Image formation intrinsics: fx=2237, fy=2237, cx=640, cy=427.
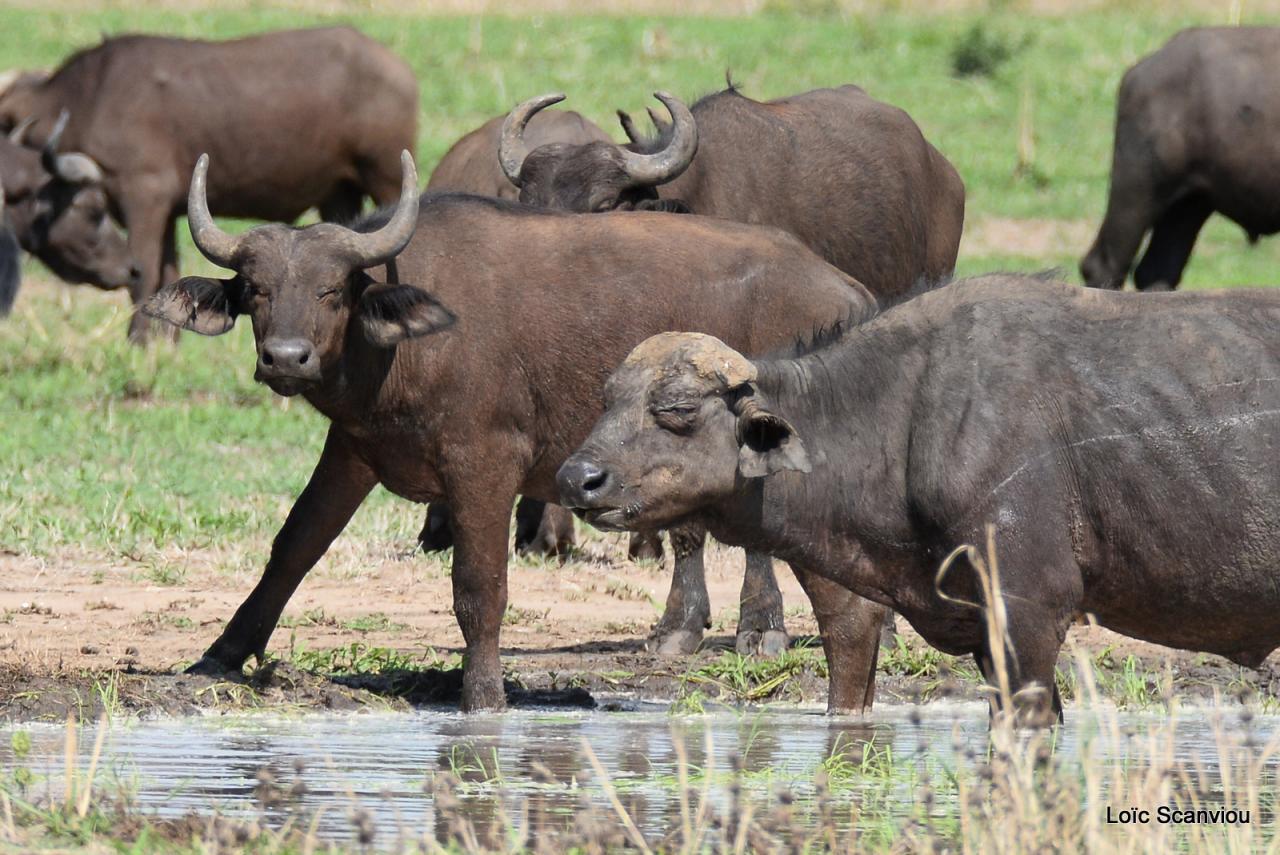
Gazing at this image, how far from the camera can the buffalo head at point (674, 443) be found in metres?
6.05

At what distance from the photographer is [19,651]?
8.32m

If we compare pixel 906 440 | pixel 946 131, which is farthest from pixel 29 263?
pixel 906 440

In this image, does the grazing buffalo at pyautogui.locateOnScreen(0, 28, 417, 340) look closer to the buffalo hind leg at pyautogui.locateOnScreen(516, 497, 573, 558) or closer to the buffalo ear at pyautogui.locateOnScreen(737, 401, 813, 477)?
the buffalo hind leg at pyautogui.locateOnScreen(516, 497, 573, 558)

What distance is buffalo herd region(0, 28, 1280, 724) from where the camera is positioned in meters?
6.19

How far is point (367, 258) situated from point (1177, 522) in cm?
303

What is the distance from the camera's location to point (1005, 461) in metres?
6.20

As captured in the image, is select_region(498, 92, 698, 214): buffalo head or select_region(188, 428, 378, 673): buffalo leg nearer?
select_region(188, 428, 378, 673): buffalo leg

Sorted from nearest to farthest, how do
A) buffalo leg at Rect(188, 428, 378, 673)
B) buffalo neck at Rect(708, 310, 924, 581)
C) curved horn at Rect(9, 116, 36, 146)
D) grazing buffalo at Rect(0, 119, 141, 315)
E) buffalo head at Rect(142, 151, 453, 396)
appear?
buffalo neck at Rect(708, 310, 924, 581) → buffalo head at Rect(142, 151, 453, 396) → buffalo leg at Rect(188, 428, 378, 673) → grazing buffalo at Rect(0, 119, 141, 315) → curved horn at Rect(9, 116, 36, 146)

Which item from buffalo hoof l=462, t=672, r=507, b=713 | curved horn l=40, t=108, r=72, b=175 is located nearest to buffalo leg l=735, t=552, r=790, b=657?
buffalo hoof l=462, t=672, r=507, b=713

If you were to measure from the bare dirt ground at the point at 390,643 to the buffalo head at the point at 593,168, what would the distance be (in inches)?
70.1

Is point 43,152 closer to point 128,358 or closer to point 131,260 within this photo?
point 131,260

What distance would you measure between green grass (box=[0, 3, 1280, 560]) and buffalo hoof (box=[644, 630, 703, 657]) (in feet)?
5.97

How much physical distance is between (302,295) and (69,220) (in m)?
9.39

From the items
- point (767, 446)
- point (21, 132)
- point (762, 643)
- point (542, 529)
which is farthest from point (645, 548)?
point (21, 132)
